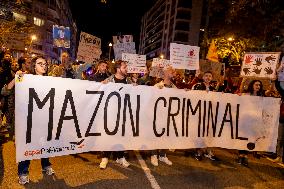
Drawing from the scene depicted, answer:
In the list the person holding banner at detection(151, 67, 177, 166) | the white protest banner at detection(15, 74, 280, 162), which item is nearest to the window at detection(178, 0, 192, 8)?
the white protest banner at detection(15, 74, 280, 162)

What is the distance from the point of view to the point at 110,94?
20.6 feet

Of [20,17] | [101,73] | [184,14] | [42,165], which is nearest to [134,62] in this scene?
[101,73]

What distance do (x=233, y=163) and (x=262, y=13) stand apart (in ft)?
29.6

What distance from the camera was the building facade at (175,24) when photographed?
100625mm

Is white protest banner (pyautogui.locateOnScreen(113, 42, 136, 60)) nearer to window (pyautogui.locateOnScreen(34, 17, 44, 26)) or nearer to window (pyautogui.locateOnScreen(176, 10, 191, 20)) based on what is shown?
window (pyautogui.locateOnScreen(34, 17, 44, 26))

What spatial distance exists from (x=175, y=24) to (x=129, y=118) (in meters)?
98.6

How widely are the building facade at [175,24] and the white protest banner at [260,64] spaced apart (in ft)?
296

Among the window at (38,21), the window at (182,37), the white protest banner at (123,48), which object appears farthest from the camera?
the window at (182,37)

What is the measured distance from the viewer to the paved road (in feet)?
18.2

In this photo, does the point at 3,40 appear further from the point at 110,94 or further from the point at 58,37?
the point at 110,94

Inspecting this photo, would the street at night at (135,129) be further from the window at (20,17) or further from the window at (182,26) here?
the window at (182,26)

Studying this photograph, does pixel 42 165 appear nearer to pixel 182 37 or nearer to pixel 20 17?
pixel 20 17

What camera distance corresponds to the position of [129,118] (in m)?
6.52

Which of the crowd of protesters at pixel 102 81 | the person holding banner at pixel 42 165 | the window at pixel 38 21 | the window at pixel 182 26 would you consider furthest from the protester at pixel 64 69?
the window at pixel 182 26
